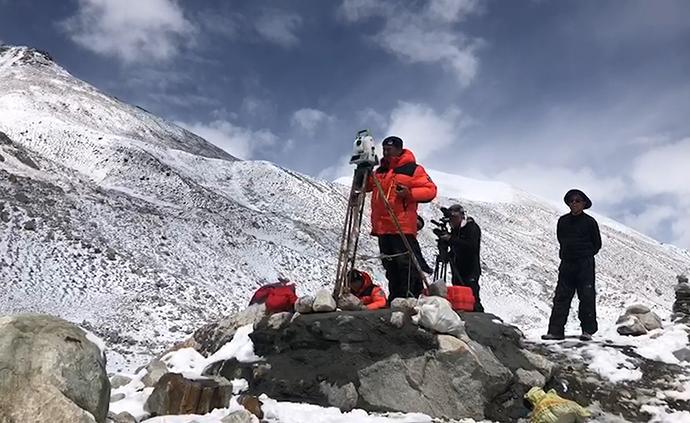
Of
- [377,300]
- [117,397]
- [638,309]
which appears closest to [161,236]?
[377,300]

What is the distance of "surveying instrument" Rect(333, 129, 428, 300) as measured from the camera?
7.43 meters

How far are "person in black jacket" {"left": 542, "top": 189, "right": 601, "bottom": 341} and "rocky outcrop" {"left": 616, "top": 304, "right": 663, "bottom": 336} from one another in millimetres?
422

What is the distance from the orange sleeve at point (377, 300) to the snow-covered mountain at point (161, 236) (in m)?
5.61

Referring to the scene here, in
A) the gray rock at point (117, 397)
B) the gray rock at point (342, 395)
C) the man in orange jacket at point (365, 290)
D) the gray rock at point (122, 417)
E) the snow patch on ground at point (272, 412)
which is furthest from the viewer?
the man in orange jacket at point (365, 290)

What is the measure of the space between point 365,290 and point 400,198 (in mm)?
1521

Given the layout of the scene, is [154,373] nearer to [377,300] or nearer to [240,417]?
[240,417]

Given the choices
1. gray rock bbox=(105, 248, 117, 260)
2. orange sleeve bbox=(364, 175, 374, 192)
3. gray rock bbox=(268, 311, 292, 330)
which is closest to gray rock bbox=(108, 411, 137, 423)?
gray rock bbox=(268, 311, 292, 330)

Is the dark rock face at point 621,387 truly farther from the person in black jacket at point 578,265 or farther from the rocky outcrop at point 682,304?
the rocky outcrop at point 682,304

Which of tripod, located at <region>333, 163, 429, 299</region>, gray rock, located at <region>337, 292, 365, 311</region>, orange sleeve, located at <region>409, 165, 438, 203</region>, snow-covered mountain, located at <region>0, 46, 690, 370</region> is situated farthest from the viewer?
snow-covered mountain, located at <region>0, 46, 690, 370</region>

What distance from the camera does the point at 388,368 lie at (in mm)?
6137

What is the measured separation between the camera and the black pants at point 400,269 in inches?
301

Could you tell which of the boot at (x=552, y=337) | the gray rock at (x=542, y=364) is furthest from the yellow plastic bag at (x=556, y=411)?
the boot at (x=552, y=337)

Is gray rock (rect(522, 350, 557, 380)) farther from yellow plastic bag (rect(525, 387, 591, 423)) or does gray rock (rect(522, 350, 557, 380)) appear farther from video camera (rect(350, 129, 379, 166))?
video camera (rect(350, 129, 379, 166))

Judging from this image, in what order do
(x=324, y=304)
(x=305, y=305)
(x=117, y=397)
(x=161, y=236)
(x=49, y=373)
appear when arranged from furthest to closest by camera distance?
(x=161, y=236), (x=305, y=305), (x=324, y=304), (x=117, y=397), (x=49, y=373)
